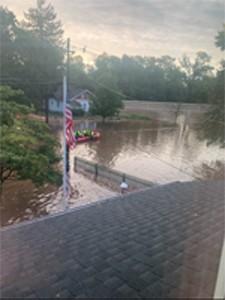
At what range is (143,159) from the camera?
7.56 meters

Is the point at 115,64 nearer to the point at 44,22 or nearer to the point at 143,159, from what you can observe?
the point at 44,22

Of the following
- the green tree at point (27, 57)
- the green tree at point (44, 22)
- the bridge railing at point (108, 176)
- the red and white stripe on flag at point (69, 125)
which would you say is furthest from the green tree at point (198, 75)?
the bridge railing at point (108, 176)

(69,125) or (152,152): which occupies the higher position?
(69,125)

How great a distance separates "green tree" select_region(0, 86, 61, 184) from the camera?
2908mm

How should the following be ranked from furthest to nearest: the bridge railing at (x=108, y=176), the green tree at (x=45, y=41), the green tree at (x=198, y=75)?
the bridge railing at (x=108, y=176) < the green tree at (x=45, y=41) < the green tree at (x=198, y=75)

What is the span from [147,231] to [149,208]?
62 centimetres

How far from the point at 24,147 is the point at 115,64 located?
2.37 meters

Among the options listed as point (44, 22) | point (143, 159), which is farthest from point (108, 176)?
point (44, 22)

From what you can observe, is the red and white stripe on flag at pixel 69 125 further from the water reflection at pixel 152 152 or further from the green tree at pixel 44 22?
the water reflection at pixel 152 152

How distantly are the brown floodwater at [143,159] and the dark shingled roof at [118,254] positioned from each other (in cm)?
83

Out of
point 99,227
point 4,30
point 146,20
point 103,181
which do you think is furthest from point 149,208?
point 103,181

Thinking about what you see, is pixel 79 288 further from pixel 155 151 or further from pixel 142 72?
pixel 155 151

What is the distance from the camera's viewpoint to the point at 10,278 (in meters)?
1.06

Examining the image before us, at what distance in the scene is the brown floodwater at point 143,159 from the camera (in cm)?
382
